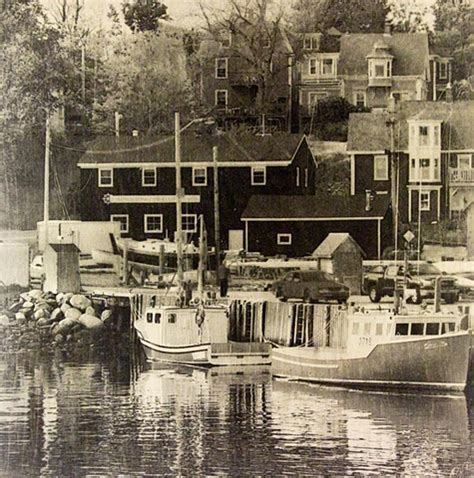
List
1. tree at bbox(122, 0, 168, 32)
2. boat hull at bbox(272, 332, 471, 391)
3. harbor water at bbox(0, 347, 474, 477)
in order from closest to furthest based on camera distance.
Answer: harbor water at bbox(0, 347, 474, 477)
boat hull at bbox(272, 332, 471, 391)
tree at bbox(122, 0, 168, 32)

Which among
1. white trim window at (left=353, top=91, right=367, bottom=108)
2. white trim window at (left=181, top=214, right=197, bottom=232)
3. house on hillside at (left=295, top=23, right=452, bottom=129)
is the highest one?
house on hillside at (left=295, top=23, right=452, bottom=129)

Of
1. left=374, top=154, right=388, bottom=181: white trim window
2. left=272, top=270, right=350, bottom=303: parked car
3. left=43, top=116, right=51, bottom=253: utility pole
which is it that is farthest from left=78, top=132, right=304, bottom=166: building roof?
left=272, top=270, right=350, bottom=303: parked car

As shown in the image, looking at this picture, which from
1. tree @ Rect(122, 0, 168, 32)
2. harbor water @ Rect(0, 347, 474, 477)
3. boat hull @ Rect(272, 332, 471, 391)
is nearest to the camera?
harbor water @ Rect(0, 347, 474, 477)

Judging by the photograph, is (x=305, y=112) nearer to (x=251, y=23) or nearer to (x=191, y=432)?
(x=251, y=23)

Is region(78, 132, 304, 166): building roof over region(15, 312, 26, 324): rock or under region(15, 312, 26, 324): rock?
over

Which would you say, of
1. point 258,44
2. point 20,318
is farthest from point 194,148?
point 20,318

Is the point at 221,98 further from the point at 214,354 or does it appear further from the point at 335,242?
the point at 214,354

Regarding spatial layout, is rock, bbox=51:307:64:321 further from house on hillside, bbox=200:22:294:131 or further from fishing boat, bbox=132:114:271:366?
house on hillside, bbox=200:22:294:131
